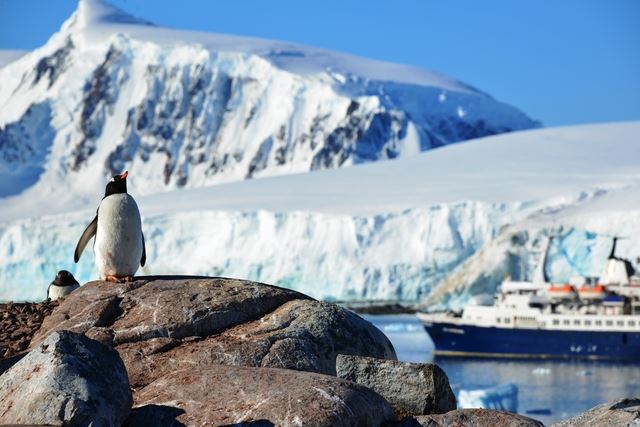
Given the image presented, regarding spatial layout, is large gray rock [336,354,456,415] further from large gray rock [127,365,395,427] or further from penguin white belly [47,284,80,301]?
penguin white belly [47,284,80,301]

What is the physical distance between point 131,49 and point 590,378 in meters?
102

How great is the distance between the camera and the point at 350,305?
62.6m

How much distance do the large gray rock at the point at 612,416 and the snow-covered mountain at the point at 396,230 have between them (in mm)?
45607

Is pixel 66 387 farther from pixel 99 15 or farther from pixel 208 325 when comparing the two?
pixel 99 15

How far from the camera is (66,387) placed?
5.45 meters

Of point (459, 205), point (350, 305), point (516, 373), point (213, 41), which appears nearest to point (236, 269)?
point (350, 305)

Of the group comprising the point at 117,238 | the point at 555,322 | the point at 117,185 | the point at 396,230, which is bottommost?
the point at 555,322

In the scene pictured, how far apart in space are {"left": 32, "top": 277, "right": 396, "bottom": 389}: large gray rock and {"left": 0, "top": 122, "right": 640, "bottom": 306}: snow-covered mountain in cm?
4452

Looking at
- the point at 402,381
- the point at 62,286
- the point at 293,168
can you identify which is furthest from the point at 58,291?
the point at 293,168

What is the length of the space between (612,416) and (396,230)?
5205 cm

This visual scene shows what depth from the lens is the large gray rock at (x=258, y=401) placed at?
573 cm

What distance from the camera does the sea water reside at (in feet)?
98.1

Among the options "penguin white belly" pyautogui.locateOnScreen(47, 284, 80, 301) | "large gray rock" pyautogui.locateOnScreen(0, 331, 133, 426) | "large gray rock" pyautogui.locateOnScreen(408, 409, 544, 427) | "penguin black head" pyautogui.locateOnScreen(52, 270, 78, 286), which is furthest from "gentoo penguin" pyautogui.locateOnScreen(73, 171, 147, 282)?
"large gray rock" pyautogui.locateOnScreen(408, 409, 544, 427)

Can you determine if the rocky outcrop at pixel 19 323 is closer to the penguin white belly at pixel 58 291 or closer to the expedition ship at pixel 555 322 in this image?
the penguin white belly at pixel 58 291
